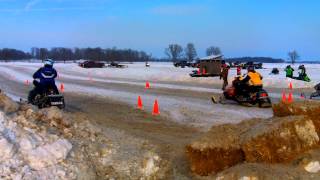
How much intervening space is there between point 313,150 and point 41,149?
4631mm

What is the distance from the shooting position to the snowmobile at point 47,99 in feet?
55.5

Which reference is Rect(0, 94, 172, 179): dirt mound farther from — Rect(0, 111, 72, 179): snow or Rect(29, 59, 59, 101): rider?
Rect(29, 59, 59, 101): rider

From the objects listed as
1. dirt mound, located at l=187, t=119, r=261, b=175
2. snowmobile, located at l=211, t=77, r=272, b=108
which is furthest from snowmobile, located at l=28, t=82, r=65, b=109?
dirt mound, located at l=187, t=119, r=261, b=175

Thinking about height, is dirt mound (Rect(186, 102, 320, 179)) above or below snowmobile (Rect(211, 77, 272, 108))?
above

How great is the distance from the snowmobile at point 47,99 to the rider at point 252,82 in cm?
761

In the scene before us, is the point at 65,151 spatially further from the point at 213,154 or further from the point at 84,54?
the point at 84,54

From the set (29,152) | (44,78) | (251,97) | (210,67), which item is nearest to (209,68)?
(210,67)

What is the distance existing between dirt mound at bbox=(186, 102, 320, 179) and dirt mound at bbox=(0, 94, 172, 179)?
2.39ft

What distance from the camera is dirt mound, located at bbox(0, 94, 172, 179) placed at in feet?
28.5

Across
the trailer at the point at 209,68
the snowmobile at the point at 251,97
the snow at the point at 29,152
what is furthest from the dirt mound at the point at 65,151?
the trailer at the point at 209,68

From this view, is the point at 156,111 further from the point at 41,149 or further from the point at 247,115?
the point at 41,149

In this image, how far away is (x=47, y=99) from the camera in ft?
55.6

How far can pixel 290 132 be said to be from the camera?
926 centimetres

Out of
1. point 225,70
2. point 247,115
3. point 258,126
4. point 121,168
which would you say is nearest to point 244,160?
point 258,126
